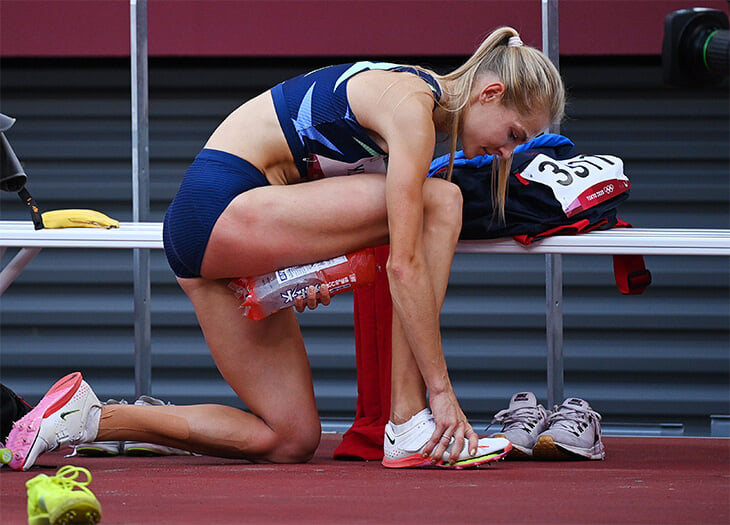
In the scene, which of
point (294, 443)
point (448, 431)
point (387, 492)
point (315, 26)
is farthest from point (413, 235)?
point (315, 26)

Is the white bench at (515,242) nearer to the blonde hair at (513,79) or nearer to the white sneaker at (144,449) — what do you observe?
the blonde hair at (513,79)

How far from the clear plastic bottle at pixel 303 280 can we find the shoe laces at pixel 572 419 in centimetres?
75

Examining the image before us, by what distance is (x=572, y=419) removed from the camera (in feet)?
8.24

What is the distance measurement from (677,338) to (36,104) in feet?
10.3

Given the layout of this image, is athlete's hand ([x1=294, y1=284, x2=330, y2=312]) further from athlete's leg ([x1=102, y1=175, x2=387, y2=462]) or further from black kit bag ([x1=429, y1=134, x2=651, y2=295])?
black kit bag ([x1=429, y1=134, x2=651, y2=295])

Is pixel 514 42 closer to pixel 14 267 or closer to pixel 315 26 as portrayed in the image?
pixel 14 267

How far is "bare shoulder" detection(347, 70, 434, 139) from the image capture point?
1.97 m

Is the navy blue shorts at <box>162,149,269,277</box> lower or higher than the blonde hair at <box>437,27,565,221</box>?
lower

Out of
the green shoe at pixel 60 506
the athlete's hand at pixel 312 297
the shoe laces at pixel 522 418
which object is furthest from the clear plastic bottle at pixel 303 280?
the green shoe at pixel 60 506

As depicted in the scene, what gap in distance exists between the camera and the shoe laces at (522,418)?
8.15 ft

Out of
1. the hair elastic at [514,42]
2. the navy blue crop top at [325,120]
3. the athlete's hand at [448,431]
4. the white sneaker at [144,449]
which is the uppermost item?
the hair elastic at [514,42]

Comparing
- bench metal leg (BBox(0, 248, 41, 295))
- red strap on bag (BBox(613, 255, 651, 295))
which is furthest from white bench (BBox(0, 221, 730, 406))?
red strap on bag (BBox(613, 255, 651, 295))

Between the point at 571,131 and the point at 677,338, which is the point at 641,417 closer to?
the point at 677,338

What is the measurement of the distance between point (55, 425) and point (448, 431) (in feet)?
2.91
